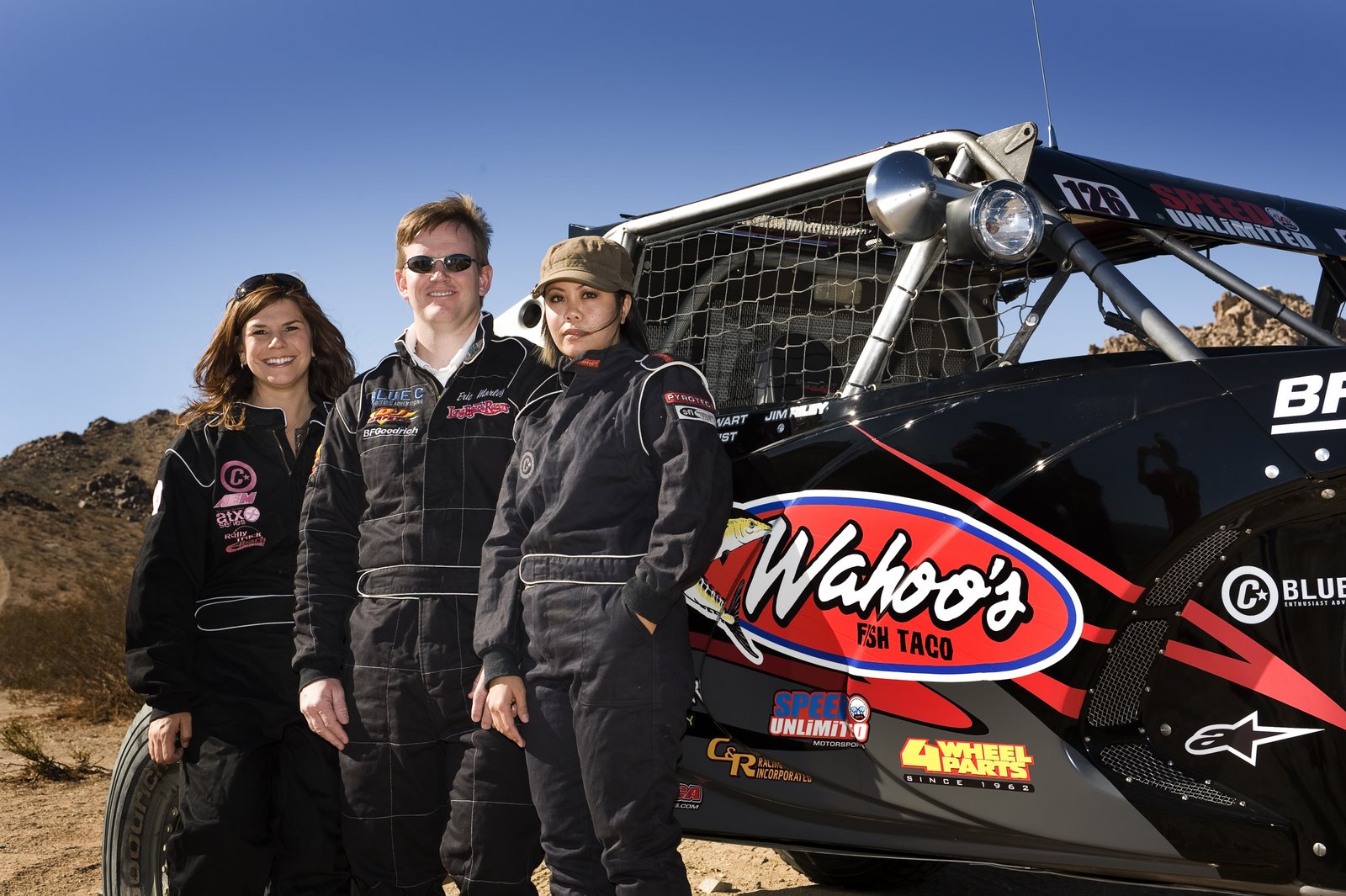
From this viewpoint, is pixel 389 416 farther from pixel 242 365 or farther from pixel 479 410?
pixel 242 365

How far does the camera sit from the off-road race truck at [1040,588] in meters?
2.20

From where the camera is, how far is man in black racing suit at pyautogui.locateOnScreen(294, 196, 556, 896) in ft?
8.95

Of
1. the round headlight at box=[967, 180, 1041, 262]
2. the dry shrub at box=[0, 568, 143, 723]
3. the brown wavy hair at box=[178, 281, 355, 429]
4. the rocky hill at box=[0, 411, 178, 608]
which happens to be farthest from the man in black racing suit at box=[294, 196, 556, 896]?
the rocky hill at box=[0, 411, 178, 608]

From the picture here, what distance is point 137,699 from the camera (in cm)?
1000

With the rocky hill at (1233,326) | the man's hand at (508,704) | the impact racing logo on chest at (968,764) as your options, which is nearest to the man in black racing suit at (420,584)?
the man's hand at (508,704)

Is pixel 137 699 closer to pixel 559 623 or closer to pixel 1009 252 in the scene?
pixel 559 623

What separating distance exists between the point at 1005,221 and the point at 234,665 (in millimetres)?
2357

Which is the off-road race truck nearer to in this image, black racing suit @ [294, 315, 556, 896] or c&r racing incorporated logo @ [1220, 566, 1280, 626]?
c&r racing incorporated logo @ [1220, 566, 1280, 626]

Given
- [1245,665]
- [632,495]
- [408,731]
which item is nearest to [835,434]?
[632,495]

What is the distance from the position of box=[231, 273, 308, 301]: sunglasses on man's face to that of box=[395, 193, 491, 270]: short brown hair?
51 centimetres

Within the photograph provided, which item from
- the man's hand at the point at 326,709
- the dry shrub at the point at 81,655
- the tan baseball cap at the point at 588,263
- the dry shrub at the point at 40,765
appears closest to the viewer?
the tan baseball cap at the point at 588,263

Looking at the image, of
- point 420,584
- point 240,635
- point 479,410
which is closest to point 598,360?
point 479,410

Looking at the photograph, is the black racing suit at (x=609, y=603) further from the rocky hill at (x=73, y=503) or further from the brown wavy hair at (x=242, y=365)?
the rocky hill at (x=73, y=503)

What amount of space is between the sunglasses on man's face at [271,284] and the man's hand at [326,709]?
125 cm
